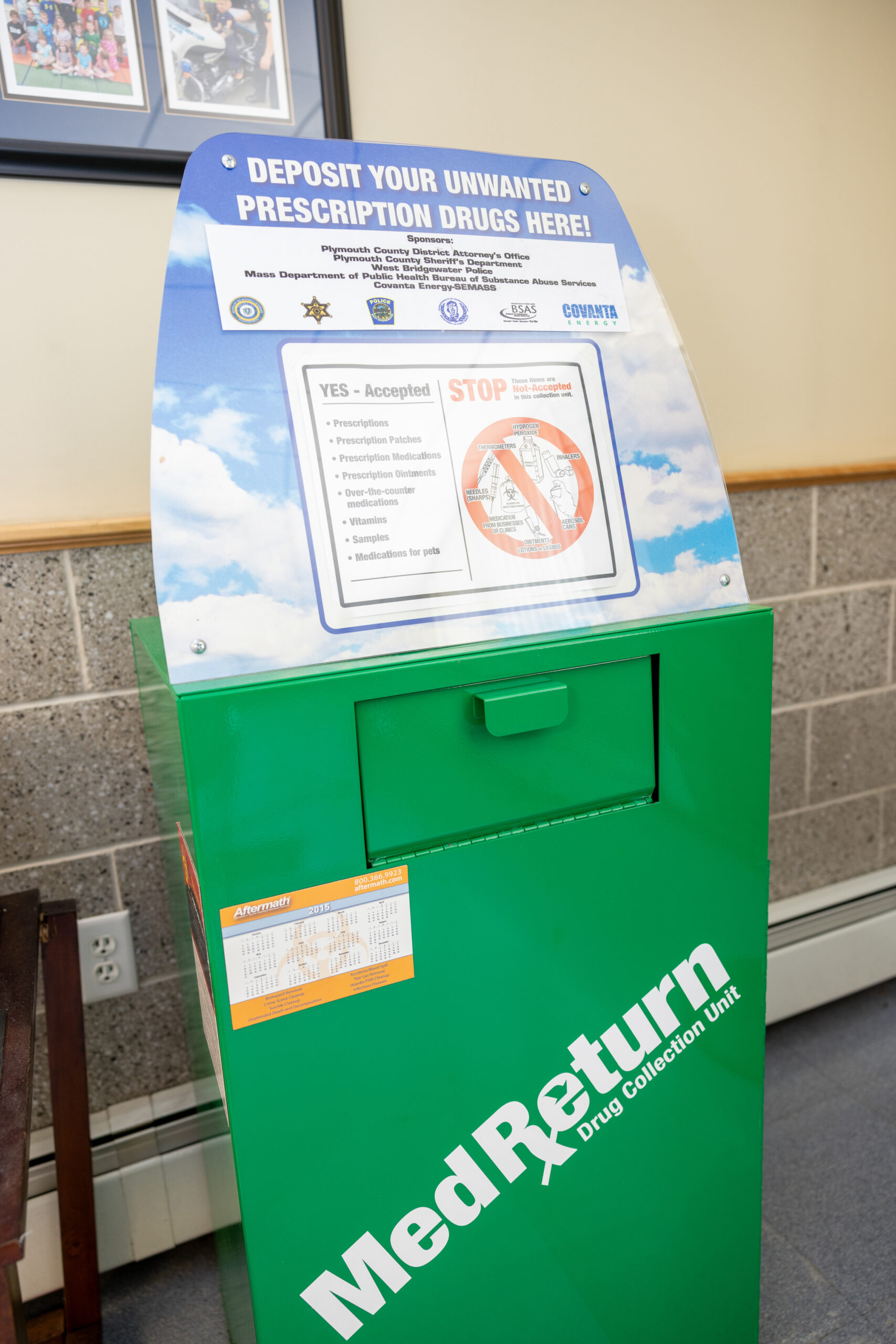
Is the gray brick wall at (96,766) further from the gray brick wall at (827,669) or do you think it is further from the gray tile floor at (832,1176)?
the gray tile floor at (832,1176)

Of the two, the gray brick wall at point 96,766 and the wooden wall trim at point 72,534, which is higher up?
the wooden wall trim at point 72,534

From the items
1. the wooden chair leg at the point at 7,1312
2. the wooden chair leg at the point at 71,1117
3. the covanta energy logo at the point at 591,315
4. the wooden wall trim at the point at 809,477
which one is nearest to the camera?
the wooden chair leg at the point at 7,1312

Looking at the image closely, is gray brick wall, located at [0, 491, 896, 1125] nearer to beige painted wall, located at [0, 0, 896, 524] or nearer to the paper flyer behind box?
beige painted wall, located at [0, 0, 896, 524]

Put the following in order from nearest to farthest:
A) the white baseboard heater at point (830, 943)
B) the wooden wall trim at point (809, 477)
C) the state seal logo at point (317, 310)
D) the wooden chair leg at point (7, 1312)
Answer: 1. the wooden chair leg at point (7, 1312)
2. the state seal logo at point (317, 310)
3. the wooden wall trim at point (809, 477)
4. the white baseboard heater at point (830, 943)

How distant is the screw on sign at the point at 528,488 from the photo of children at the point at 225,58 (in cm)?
79

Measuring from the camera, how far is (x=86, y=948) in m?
1.31

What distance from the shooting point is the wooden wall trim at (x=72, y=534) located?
1194 mm

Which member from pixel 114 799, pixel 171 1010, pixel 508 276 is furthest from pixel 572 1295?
pixel 508 276

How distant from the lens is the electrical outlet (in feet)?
4.31

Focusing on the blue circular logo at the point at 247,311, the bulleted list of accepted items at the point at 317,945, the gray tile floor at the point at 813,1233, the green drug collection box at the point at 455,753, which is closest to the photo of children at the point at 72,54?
the green drug collection box at the point at 455,753

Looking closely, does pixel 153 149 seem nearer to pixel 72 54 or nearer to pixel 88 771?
pixel 72 54

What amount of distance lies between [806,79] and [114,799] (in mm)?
1919

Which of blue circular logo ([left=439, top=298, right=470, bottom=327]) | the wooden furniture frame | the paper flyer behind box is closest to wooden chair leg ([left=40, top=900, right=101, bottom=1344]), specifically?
the wooden furniture frame

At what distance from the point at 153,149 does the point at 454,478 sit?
807 mm
